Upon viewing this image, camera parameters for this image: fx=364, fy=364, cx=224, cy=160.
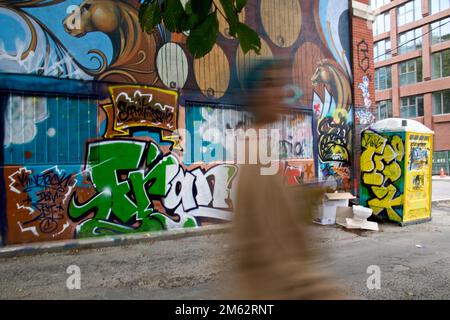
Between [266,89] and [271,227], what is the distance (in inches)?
30.6

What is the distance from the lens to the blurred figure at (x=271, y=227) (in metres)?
1.90

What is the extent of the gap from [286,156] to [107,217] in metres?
4.45

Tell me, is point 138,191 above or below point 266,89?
below

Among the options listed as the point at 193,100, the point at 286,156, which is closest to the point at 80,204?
the point at 193,100

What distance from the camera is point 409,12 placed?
113 ft

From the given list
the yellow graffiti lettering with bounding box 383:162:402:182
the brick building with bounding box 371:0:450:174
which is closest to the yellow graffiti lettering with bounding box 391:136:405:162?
the yellow graffiti lettering with bounding box 383:162:402:182

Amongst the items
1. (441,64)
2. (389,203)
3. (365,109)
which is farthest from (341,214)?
(441,64)

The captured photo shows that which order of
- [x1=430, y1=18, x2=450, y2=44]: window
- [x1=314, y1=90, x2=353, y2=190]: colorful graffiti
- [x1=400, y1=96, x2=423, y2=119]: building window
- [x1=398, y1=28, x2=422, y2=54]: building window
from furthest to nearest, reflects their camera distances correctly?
[x1=398, y1=28, x2=422, y2=54]: building window < [x1=400, y1=96, x2=423, y2=119]: building window < [x1=430, y1=18, x2=450, y2=44]: window < [x1=314, y1=90, x2=353, y2=190]: colorful graffiti

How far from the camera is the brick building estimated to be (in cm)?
3067

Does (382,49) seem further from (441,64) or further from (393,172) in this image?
(393,172)

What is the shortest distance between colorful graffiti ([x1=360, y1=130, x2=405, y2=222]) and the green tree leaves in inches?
248

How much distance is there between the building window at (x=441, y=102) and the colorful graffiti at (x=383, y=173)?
26515 mm

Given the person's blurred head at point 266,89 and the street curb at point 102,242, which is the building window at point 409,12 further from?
the person's blurred head at point 266,89

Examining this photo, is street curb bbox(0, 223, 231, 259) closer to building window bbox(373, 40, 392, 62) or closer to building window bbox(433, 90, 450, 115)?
building window bbox(433, 90, 450, 115)
